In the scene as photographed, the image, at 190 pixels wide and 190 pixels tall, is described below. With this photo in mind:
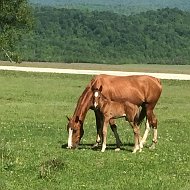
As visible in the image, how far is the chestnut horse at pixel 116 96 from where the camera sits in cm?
1941

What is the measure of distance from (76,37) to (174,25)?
16043 millimetres

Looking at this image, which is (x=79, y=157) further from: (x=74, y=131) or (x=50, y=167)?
(x=50, y=167)

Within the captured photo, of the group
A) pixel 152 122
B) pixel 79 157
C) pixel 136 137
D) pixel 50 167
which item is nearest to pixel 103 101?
pixel 136 137

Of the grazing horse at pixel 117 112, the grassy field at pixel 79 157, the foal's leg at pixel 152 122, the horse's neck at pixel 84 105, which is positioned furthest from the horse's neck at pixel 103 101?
the foal's leg at pixel 152 122

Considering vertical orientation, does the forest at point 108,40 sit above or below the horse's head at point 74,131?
below

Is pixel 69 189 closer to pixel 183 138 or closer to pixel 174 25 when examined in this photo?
pixel 183 138

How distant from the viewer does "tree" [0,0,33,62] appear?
43.9 meters

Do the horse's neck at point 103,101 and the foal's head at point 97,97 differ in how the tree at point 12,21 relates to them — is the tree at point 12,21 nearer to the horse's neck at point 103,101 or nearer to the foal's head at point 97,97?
the horse's neck at point 103,101

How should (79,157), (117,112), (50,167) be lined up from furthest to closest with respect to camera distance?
(117,112), (79,157), (50,167)

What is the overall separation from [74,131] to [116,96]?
148 centimetres

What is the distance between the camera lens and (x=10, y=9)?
44.3 meters

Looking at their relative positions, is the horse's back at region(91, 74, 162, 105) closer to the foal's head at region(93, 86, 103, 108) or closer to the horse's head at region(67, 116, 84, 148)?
the foal's head at region(93, 86, 103, 108)

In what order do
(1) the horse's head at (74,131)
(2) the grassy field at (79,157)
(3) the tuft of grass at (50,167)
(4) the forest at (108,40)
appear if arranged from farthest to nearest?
(4) the forest at (108,40) → (1) the horse's head at (74,131) → (3) the tuft of grass at (50,167) → (2) the grassy field at (79,157)

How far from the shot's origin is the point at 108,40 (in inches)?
4240
